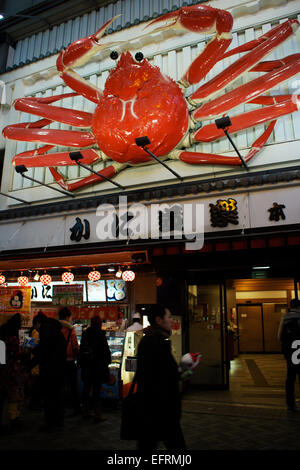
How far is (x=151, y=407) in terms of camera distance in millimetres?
3111

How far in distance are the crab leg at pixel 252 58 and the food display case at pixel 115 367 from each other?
5435 millimetres

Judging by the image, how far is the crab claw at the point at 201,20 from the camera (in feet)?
23.2

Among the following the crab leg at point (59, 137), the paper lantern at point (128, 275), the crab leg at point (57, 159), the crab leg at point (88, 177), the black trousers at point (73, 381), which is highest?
the crab leg at point (59, 137)

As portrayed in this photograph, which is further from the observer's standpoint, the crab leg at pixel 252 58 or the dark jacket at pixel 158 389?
the crab leg at pixel 252 58

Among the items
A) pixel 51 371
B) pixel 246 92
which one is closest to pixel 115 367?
pixel 51 371

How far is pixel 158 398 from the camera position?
3.09m

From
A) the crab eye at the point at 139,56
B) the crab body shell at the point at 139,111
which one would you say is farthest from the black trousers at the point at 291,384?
the crab eye at the point at 139,56

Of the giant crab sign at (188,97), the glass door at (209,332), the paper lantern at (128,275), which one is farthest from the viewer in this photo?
the glass door at (209,332)

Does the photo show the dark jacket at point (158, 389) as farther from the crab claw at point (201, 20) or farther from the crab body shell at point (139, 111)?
the crab claw at point (201, 20)

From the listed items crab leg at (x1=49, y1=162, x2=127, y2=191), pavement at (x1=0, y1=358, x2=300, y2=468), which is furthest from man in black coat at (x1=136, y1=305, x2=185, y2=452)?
crab leg at (x1=49, y1=162, x2=127, y2=191)

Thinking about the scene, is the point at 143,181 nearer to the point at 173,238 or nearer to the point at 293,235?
the point at 173,238

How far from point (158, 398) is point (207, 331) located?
19.0 feet
